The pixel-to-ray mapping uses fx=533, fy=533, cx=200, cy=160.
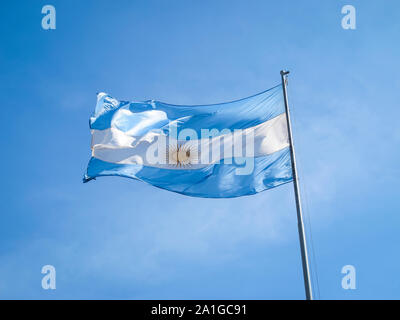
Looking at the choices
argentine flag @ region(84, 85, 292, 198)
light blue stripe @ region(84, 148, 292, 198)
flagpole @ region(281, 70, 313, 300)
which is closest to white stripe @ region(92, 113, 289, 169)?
argentine flag @ region(84, 85, 292, 198)

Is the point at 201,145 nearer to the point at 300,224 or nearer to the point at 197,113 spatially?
the point at 197,113

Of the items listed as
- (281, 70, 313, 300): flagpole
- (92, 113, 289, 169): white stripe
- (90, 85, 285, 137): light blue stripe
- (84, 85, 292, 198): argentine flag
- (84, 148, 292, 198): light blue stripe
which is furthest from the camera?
(90, 85, 285, 137): light blue stripe

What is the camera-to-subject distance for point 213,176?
63.3 feet

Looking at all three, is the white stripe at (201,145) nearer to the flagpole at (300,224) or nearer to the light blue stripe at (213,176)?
the light blue stripe at (213,176)

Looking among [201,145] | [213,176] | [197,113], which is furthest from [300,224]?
[197,113]

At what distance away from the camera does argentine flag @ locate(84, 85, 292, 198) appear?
19.0 meters

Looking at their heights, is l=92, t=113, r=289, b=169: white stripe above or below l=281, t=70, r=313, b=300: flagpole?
above

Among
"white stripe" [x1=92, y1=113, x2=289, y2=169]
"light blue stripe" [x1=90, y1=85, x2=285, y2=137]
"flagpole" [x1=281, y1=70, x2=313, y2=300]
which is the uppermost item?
"light blue stripe" [x1=90, y1=85, x2=285, y2=137]

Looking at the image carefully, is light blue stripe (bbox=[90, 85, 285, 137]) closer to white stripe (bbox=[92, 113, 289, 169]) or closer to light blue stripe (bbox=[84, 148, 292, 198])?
white stripe (bbox=[92, 113, 289, 169])

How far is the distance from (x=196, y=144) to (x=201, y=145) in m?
0.22

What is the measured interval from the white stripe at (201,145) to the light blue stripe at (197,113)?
0.97 ft
